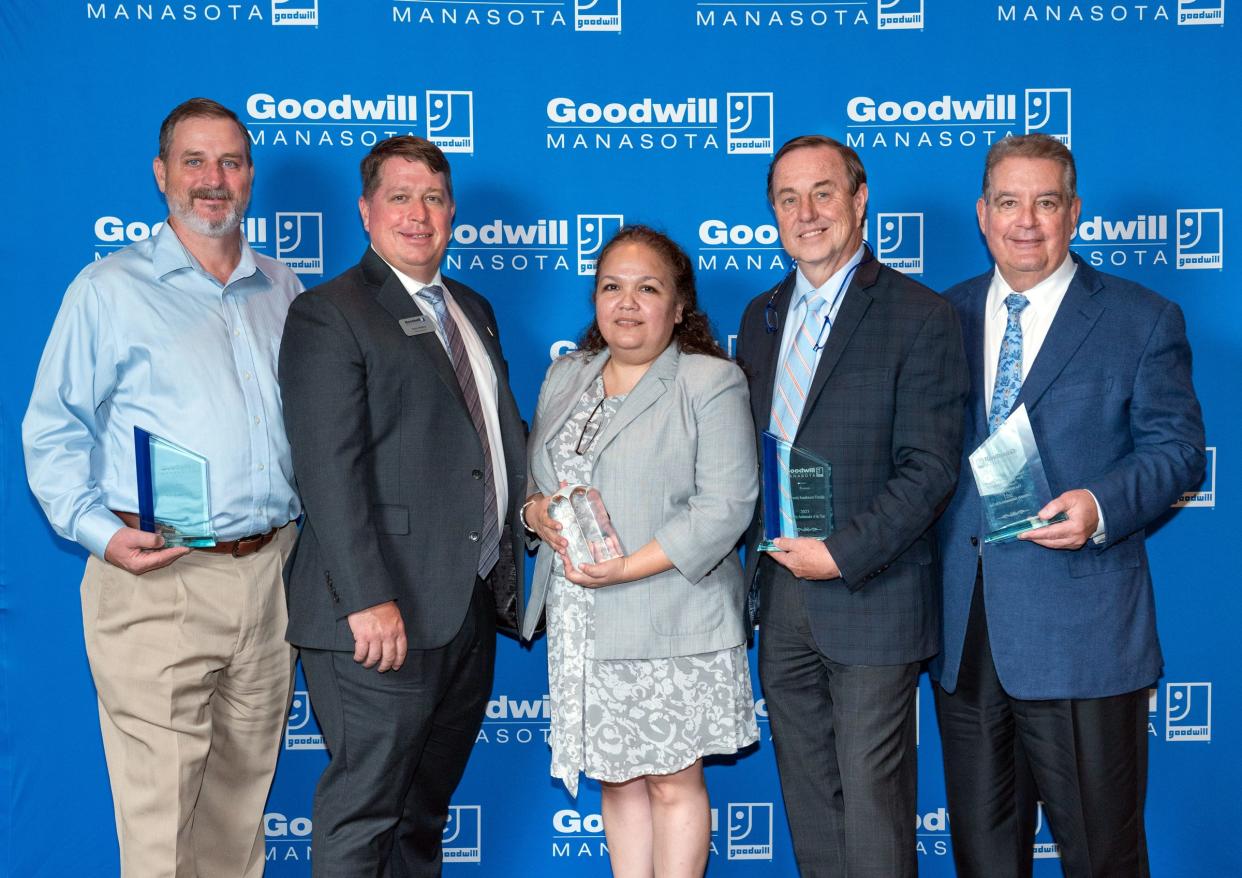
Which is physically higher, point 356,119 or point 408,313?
point 356,119

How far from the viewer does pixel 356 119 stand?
12.0ft

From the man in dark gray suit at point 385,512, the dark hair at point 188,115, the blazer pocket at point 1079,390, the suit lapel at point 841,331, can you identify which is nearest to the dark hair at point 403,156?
the man in dark gray suit at point 385,512

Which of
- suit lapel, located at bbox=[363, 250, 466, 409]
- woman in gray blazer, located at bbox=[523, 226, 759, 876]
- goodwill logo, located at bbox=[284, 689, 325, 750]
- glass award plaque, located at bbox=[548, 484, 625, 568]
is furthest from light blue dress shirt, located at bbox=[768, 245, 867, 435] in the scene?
goodwill logo, located at bbox=[284, 689, 325, 750]

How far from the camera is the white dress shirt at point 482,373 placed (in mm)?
2912

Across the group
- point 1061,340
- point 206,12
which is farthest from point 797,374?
point 206,12

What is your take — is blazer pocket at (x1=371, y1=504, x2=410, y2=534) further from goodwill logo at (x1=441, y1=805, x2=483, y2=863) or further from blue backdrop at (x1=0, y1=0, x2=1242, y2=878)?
goodwill logo at (x1=441, y1=805, x2=483, y2=863)

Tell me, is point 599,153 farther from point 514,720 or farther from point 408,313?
point 514,720

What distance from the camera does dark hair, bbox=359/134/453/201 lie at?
2.92 m

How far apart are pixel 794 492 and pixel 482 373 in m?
0.91

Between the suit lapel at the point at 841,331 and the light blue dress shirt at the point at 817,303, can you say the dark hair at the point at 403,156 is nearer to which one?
the light blue dress shirt at the point at 817,303

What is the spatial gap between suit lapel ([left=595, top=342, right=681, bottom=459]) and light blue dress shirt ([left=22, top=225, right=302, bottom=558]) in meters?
0.86

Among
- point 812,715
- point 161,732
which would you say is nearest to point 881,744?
point 812,715

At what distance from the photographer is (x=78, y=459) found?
2.84 meters

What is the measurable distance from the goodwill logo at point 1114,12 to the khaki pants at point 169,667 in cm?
288
